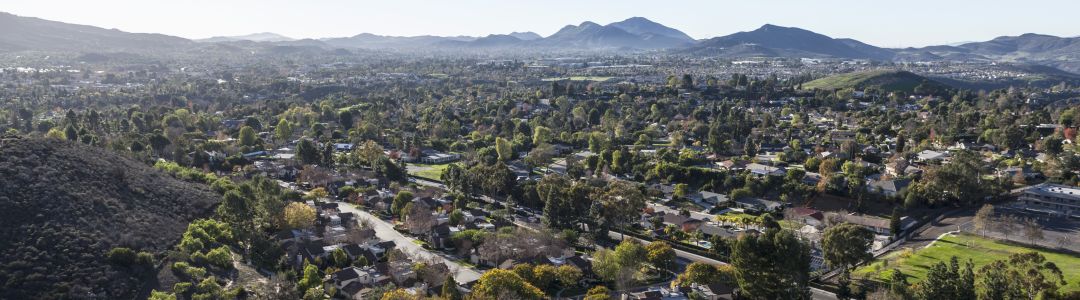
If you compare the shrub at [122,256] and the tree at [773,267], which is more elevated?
the tree at [773,267]

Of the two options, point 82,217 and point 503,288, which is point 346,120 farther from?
point 503,288

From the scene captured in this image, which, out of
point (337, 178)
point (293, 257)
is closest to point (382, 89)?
point (337, 178)

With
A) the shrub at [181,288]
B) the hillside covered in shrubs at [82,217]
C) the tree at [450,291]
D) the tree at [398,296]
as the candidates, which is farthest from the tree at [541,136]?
the shrub at [181,288]

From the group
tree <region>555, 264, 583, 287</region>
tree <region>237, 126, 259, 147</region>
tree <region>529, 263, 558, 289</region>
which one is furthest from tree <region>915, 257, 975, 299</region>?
tree <region>237, 126, 259, 147</region>

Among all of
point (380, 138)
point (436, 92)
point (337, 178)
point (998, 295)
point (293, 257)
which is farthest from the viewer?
point (436, 92)

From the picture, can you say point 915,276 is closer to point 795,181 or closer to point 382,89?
point 795,181

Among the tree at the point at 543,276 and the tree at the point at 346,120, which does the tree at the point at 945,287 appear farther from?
the tree at the point at 346,120

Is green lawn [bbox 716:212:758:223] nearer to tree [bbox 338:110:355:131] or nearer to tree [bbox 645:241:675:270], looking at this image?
tree [bbox 645:241:675:270]
